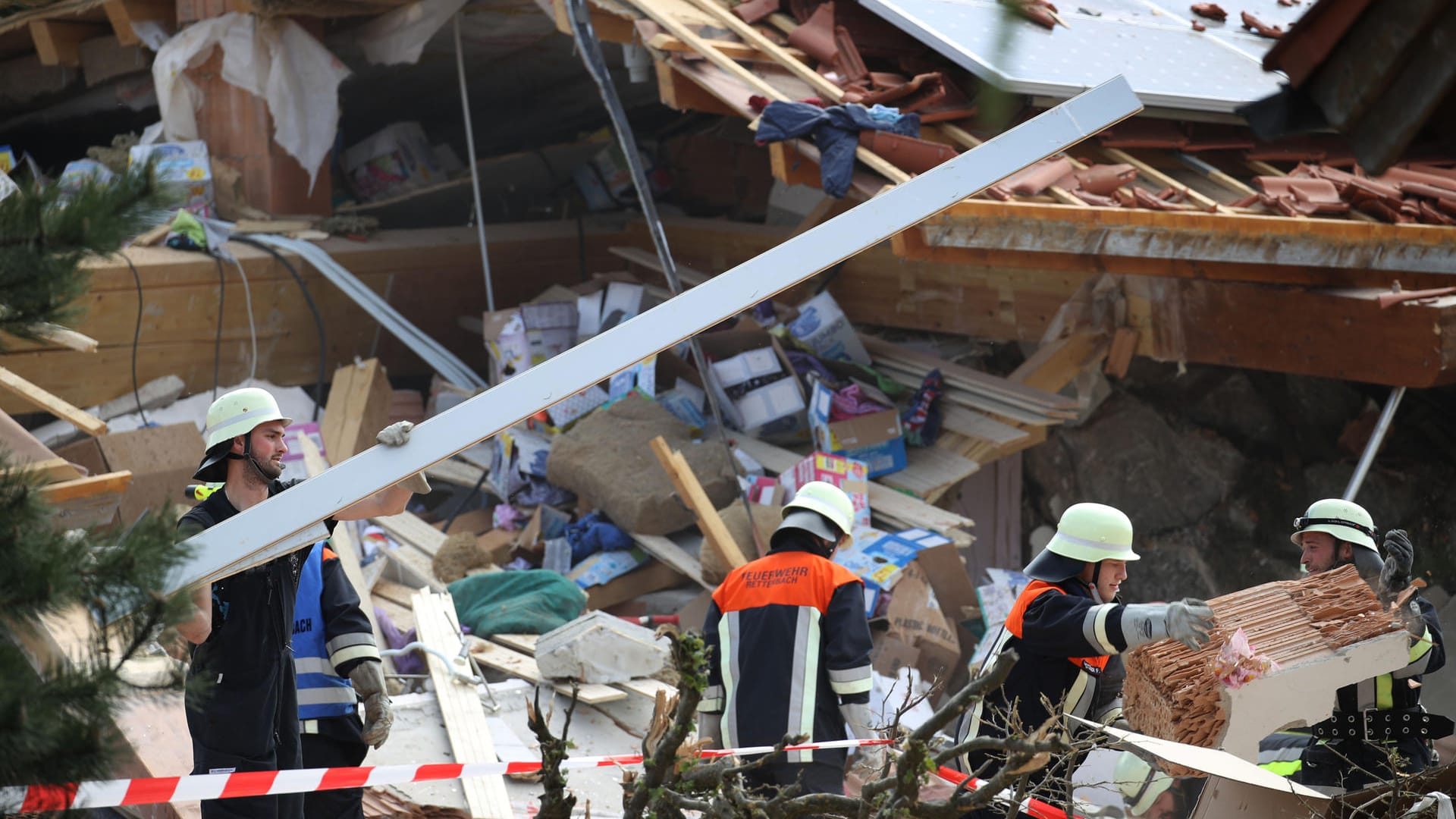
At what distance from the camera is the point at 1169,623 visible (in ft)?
11.3

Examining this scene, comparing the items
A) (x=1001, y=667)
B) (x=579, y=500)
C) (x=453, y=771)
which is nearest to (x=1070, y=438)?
(x=579, y=500)

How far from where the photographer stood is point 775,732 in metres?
4.21

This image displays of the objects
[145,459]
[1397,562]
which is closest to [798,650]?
[1397,562]

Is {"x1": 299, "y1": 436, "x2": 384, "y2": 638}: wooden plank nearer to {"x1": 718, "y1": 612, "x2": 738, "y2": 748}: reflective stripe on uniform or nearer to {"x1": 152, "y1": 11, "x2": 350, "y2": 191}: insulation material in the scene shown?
{"x1": 718, "y1": 612, "x2": 738, "y2": 748}: reflective stripe on uniform

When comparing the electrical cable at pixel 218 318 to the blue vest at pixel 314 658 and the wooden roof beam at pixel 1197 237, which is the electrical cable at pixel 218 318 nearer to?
the wooden roof beam at pixel 1197 237

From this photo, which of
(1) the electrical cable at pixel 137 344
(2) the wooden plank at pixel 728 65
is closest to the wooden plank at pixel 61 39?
(1) the electrical cable at pixel 137 344

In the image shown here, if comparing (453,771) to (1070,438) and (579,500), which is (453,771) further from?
(1070,438)

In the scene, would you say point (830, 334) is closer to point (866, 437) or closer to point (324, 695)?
point (866, 437)

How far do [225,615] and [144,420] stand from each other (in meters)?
5.56

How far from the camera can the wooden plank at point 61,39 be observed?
9117 mm

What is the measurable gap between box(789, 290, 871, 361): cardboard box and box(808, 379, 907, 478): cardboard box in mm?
759

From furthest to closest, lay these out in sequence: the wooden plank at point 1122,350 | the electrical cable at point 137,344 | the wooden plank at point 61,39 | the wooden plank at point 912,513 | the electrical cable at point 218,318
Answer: the wooden plank at point 61,39 < the electrical cable at point 218,318 < the electrical cable at point 137,344 < the wooden plank at point 1122,350 < the wooden plank at point 912,513

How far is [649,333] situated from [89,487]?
162 inches

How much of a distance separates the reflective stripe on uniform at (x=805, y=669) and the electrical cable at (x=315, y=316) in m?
5.50
